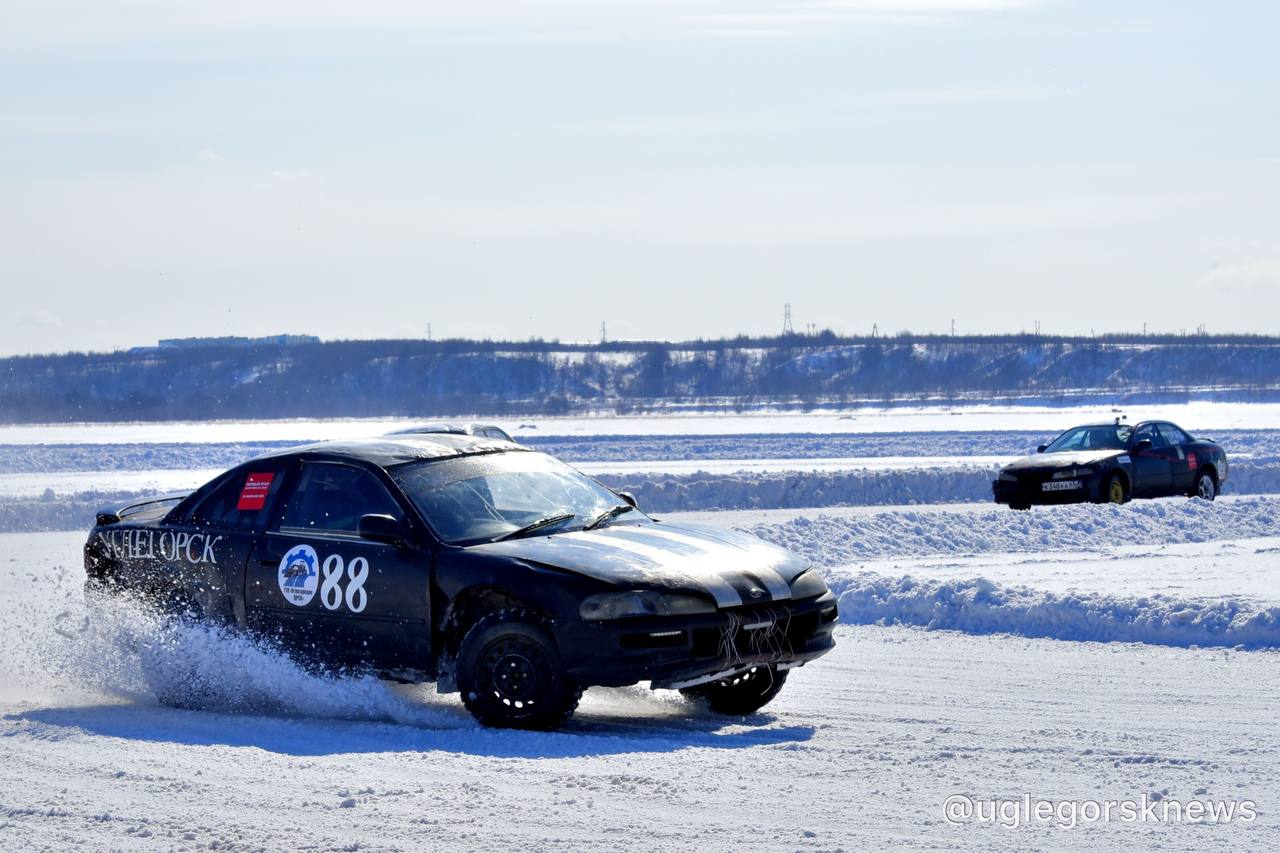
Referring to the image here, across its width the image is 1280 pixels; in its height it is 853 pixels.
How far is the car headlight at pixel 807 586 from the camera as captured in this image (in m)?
8.09

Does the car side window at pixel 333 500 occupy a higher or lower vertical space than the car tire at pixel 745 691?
higher

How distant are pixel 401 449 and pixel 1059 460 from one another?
50.1ft

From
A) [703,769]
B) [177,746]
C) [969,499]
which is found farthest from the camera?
[969,499]

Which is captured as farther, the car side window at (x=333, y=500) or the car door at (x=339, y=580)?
the car side window at (x=333, y=500)

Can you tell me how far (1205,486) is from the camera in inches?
931

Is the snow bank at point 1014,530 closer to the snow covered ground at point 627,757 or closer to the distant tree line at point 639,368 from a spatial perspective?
the snow covered ground at point 627,757

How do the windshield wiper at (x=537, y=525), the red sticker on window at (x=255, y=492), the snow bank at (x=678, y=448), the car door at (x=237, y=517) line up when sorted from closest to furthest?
the windshield wiper at (x=537, y=525) → the car door at (x=237, y=517) → the red sticker on window at (x=255, y=492) → the snow bank at (x=678, y=448)

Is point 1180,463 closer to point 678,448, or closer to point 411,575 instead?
point 411,575

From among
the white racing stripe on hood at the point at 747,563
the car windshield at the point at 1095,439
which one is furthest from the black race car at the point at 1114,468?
the white racing stripe on hood at the point at 747,563

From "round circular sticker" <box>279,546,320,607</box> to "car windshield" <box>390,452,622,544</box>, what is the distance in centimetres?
62

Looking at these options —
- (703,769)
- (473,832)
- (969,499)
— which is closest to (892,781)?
(703,769)

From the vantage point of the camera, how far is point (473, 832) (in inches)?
225

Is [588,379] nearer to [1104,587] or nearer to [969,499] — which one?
[969,499]

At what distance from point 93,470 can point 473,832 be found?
3360 cm
